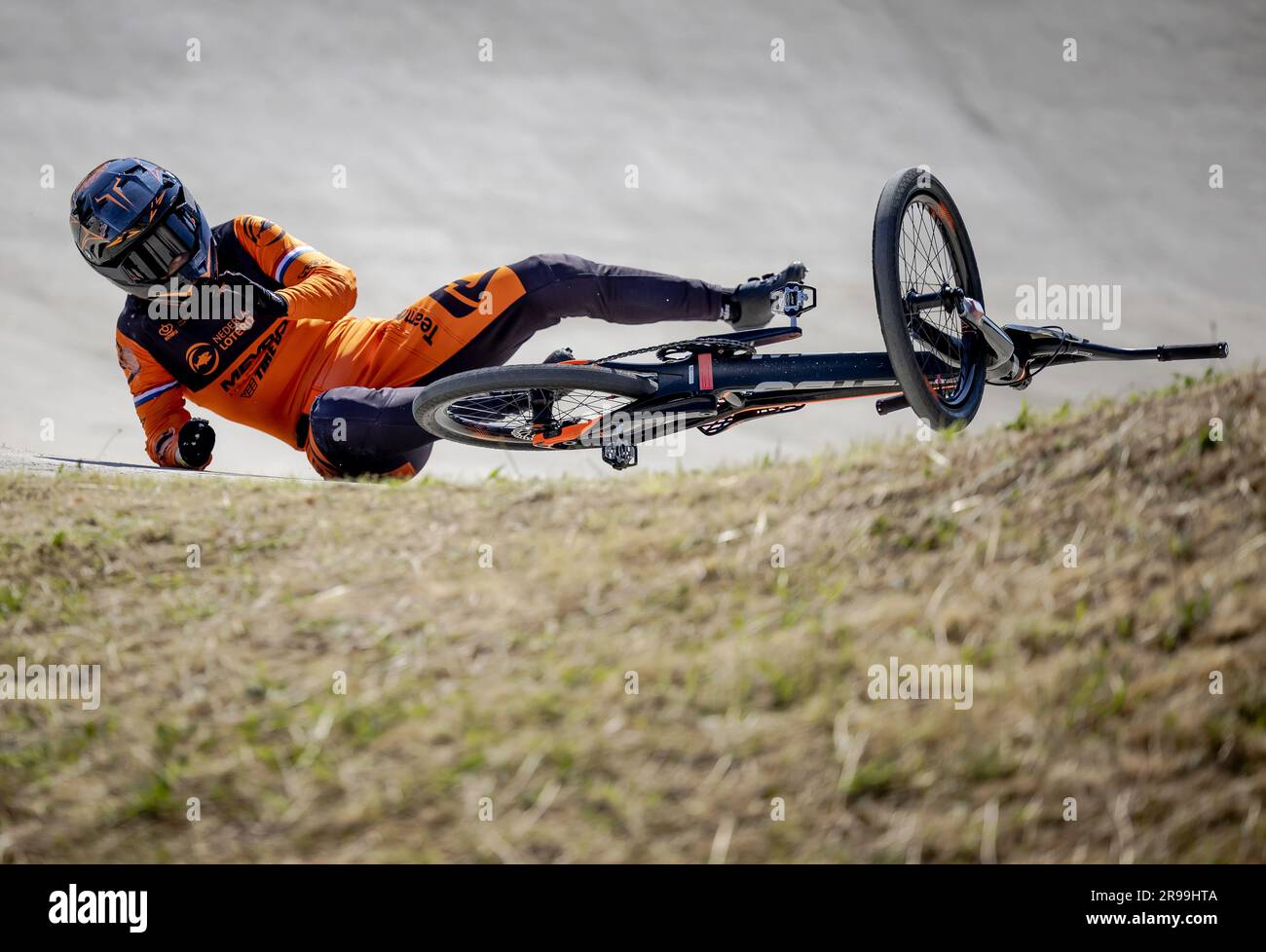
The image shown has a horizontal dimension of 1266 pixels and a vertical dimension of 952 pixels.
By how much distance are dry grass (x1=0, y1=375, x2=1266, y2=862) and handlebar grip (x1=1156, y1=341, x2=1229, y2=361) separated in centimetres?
142

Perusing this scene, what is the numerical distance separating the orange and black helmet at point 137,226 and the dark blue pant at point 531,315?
1.40 meters

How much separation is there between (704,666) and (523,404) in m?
2.99

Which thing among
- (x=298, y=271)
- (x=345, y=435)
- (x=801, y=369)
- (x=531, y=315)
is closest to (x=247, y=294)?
(x=298, y=271)

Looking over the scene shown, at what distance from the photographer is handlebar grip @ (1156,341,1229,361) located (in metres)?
5.50

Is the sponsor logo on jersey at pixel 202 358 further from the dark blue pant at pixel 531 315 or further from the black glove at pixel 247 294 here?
the dark blue pant at pixel 531 315

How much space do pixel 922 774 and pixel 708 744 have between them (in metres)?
0.52

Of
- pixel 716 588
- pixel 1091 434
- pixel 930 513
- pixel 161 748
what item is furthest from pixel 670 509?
pixel 161 748

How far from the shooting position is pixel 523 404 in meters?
5.75

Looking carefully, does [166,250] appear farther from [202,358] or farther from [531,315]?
[531,315]

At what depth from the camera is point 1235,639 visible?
2.88 meters

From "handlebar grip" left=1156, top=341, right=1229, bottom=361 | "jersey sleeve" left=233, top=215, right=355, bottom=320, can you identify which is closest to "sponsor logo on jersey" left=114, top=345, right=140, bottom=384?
"jersey sleeve" left=233, top=215, right=355, bottom=320

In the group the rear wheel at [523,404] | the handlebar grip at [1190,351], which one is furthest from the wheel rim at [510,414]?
the handlebar grip at [1190,351]

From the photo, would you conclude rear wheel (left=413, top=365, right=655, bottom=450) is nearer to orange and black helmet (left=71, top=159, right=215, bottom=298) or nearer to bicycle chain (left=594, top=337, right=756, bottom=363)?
bicycle chain (left=594, top=337, right=756, bottom=363)
